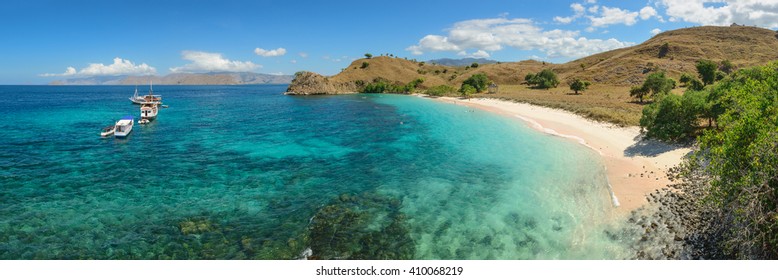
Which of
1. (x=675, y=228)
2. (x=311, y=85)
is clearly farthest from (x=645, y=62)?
(x=675, y=228)

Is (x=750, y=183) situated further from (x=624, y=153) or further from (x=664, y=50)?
(x=664, y=50)

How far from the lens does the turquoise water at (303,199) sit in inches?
787

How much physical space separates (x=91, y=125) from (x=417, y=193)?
68.5 metres

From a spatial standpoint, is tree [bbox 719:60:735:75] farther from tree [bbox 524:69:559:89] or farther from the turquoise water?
the turquoise water

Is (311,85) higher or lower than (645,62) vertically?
lower

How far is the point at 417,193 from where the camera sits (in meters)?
28.5

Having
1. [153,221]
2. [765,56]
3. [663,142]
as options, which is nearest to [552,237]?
[153,221]

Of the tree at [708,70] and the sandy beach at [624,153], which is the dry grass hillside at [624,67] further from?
the sandy beach at [624,153]

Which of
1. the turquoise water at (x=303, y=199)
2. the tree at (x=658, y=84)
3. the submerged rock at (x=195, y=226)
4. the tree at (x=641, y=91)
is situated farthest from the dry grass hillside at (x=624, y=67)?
the submerged rock at (x=195, y=226)

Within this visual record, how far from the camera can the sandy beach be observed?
27.3 m

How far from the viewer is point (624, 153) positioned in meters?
38.5

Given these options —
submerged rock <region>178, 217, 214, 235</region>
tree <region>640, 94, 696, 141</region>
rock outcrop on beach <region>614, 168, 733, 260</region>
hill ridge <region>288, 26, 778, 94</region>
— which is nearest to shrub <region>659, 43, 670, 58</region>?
hill ridge <region>288, 26, 778, 94</region>

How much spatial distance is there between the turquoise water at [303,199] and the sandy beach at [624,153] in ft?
5.96

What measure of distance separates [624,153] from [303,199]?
33.9 meters
